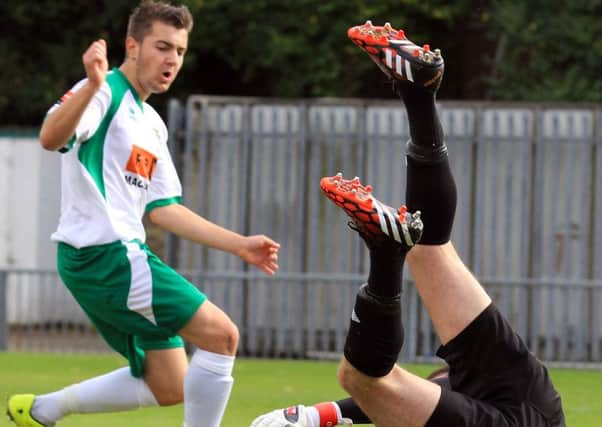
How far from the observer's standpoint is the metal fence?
14.1 metres

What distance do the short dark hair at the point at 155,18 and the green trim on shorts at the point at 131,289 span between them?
0.94 meters

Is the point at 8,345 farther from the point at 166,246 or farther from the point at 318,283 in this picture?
the point at 318,283

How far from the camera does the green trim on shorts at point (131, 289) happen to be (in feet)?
20.6

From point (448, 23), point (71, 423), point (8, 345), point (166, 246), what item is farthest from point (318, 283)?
point (448, 23)

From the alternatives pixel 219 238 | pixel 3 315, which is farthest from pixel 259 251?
pixel 3 315

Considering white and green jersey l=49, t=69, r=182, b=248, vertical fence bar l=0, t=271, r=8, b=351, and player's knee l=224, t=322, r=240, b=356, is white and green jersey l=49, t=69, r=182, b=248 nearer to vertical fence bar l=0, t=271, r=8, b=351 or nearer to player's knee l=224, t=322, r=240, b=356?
player's knee l=224, t=322, r=240, b=356

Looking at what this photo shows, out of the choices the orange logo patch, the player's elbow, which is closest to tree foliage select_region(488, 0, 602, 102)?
the orange logo patch

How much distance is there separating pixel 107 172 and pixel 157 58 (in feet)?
1.88

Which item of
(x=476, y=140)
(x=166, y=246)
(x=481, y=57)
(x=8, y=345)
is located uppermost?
(x=481, y=57)

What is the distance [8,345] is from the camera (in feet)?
50.5

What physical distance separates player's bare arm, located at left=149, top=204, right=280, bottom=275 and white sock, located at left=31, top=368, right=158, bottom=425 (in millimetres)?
660

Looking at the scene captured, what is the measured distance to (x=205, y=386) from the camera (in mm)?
6242

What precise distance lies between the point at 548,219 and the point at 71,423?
7206 millimetres

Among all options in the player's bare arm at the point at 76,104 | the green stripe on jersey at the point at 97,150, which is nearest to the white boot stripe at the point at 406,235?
the player's bare arm at the point at 76,104
